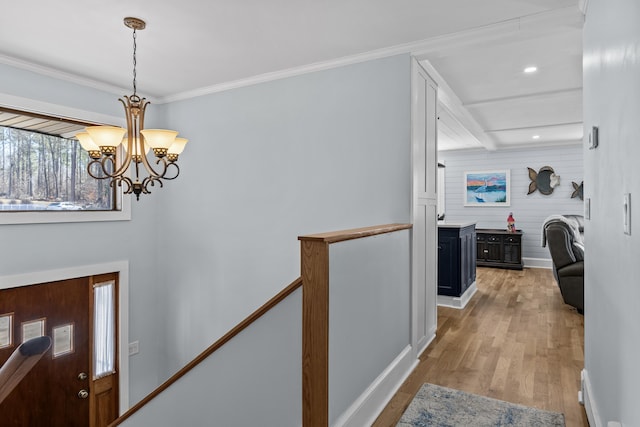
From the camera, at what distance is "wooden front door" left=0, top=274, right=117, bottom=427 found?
11.1 feet

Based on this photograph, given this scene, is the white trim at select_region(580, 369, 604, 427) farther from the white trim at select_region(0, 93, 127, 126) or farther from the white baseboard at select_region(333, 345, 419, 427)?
the white trim at select_region(0, 93, 127, 126)

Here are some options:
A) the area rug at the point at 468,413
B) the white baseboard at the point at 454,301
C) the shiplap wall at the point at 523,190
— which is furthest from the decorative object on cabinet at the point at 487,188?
the area rug at the point at 468,413

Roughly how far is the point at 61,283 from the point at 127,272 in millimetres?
655

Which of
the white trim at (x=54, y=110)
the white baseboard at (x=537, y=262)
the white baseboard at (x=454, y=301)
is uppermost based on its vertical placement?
the white trim at (x=54, y=110)

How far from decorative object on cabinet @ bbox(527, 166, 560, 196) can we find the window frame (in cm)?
739

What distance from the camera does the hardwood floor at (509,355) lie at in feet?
8.58

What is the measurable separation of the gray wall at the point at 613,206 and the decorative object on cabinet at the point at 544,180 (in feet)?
20.4

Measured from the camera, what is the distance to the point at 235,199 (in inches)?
162

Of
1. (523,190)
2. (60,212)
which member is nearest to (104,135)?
(60,212)

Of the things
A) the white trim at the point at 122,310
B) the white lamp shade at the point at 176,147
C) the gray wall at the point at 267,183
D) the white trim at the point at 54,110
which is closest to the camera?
the white lamp shade at the point at 176,147

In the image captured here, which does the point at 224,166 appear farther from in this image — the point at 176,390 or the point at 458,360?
the point at 458,360

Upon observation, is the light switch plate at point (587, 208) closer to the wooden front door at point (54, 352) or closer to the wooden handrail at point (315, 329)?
the wooden handrail at point (315, 329)

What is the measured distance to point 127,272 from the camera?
4266 millimetres

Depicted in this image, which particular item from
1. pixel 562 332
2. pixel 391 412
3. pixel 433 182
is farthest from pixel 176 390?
pixel 562 332
